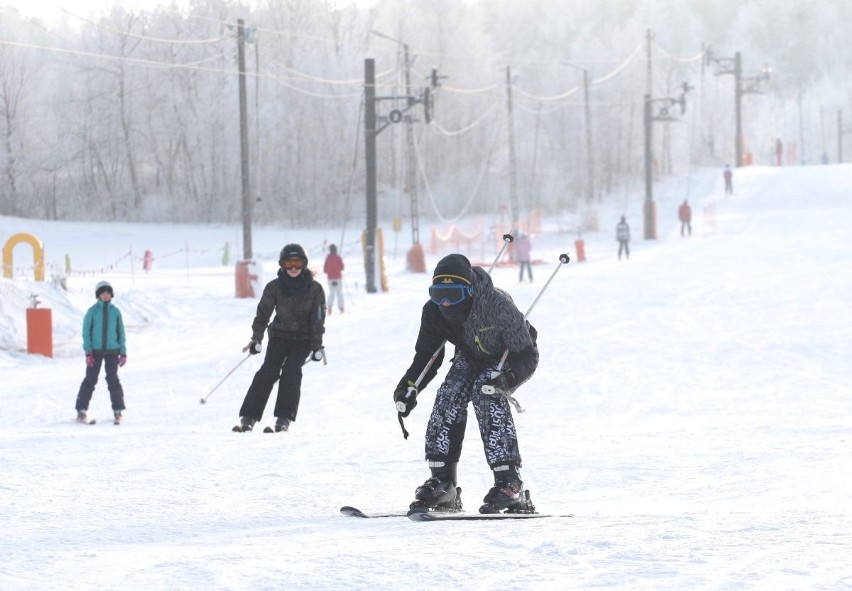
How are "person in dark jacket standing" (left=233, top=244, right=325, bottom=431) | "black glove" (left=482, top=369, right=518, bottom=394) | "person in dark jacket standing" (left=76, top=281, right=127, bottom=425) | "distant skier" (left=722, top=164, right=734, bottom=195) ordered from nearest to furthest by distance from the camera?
1. "black glove" (left=482, top=369, right=518, bottom=394)
2. "person in dark jacket standing" (left=233, top=244, right=325, bottom=431)
3. "person in dark jacket standing" (left=76, top=281, right=127, bottom=425)
4. "distant skier" (left=722, top=164, right=734, bottom=195)

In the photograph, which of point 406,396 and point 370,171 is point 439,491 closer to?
point 406,396

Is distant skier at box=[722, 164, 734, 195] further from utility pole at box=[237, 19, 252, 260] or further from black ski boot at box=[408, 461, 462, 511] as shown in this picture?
black ski boot at box=[408, 461, 462, 511]

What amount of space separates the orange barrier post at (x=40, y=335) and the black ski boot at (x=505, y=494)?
1314cm

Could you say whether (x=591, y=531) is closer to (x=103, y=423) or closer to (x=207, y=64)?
(x=103, y=423)

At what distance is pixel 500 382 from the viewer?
595 centimetres

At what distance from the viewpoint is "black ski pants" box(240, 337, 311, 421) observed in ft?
33.0

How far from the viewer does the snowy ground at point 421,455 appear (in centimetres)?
483

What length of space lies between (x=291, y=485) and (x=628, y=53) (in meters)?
78.7

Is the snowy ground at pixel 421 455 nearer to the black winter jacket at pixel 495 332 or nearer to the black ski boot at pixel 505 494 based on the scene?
the black ski boot at pixel 505 494

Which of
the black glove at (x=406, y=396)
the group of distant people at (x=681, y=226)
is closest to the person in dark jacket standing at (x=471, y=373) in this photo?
the black glove at (x=406, y=396)

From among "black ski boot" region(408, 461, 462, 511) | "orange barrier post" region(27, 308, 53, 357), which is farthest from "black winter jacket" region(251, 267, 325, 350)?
"orange barrier post" region(27, 308, 53, 357)

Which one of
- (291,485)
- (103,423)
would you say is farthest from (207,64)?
(291,485)

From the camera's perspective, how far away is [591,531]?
550cm

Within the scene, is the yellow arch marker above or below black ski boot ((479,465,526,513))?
above
